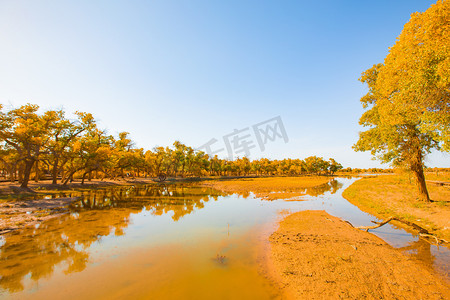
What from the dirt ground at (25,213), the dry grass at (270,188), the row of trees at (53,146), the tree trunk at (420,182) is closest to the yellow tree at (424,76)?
the tree trunk at (420,182)

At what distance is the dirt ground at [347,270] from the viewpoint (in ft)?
22.5

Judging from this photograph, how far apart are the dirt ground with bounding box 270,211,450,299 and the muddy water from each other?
997 mm

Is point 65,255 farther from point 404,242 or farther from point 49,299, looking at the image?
point 404,242

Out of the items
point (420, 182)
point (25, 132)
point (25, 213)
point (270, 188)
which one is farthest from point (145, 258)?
point (270, 188)

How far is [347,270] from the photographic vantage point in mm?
8219

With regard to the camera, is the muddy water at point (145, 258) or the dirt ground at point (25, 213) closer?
the muddy water at point (145, 258)

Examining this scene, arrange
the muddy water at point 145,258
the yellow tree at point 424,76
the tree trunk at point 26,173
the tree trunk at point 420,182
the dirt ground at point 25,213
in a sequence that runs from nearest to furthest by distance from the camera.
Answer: the muddy water at point 145,258 → the yellow tree at point 424,76 → the dirt ground at point 25,213 → the tree trunk at point 420,182 → the tree trunk at point 26,173

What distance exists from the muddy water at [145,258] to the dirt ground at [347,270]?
1.00m

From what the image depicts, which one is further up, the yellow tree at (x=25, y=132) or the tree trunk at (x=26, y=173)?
the yellow tree at (x=25, y=132)

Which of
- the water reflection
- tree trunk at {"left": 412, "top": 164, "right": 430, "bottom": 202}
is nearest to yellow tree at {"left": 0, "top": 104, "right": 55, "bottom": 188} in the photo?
the water reflection

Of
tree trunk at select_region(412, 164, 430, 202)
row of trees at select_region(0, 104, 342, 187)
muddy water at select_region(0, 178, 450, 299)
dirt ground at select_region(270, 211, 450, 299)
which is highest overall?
row of trees at select_region(0, 104, 342, 187)

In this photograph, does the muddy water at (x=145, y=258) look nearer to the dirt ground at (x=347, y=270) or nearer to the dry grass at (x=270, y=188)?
the dirt ground at (x=347, y=270)

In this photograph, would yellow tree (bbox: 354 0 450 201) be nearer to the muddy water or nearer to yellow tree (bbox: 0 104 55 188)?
the muddy water

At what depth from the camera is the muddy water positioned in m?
7.38
